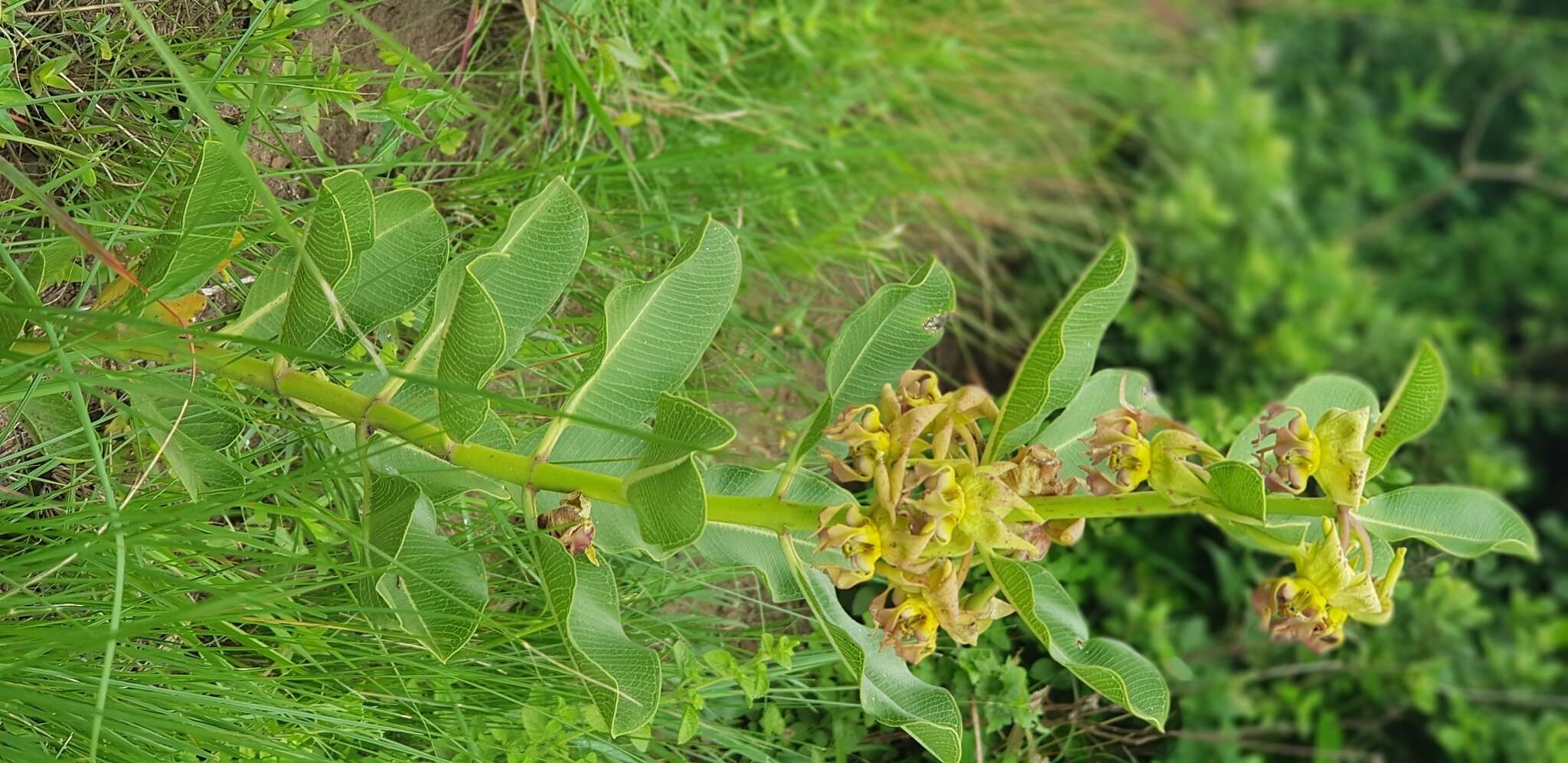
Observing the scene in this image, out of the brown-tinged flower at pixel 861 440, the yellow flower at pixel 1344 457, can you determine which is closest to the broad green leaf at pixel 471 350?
the brown-tinged flower at pixel 861 440

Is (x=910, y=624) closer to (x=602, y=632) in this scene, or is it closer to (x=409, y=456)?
(x=602, y=632)

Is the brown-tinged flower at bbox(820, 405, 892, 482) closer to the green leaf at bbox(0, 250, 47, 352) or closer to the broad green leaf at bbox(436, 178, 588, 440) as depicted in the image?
the broad green leaf at bbox(436, 178, 588, 440)

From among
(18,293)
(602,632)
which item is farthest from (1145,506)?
(18,293)

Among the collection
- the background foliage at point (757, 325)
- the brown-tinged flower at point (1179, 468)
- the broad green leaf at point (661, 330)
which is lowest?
the background foliage at point (757, 325)

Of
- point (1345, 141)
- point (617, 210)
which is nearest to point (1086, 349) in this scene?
point (617, 210)

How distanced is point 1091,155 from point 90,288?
1592 mm

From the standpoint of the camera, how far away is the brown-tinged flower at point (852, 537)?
2.52 ft

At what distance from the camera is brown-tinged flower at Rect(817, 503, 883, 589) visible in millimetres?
769

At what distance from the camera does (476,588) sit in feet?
2.87

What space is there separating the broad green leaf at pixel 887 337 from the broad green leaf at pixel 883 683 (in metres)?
0.12

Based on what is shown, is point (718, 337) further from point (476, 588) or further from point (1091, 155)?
point (1091, 155)

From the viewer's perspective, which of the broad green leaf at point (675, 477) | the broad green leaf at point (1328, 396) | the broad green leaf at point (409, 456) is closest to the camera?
the broad green leaf at point (675, 477)

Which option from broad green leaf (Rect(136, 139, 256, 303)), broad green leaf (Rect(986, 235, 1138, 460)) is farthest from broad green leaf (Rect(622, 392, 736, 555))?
broad green leaf (Rect(136, 139, 256, 303))

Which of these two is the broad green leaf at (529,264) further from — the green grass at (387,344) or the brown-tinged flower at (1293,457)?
the brown-tinged flower at (1293,457)
